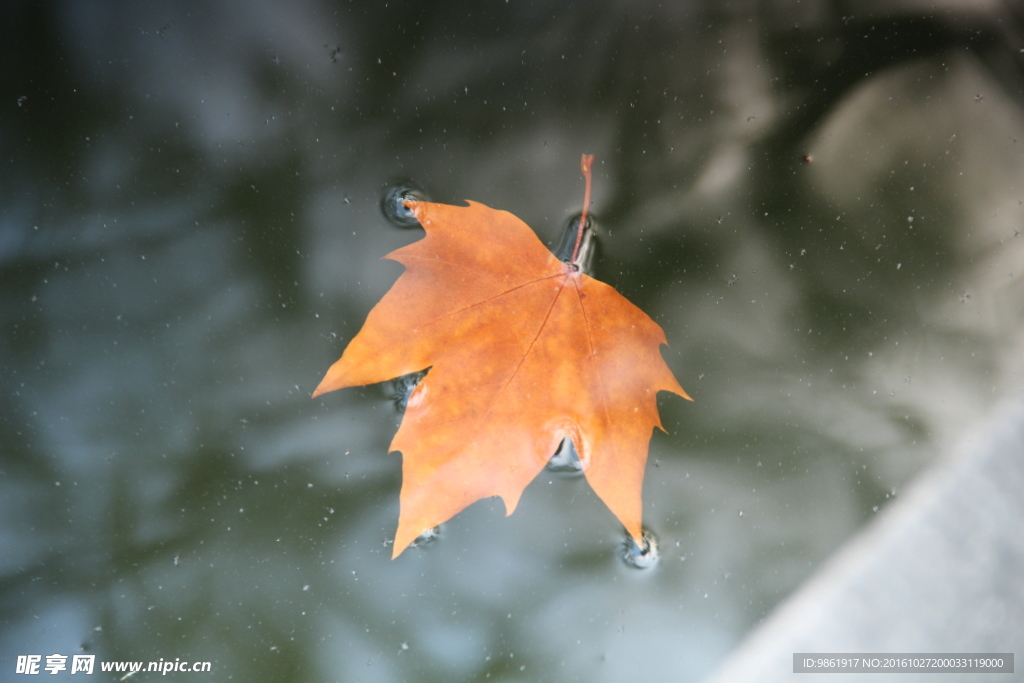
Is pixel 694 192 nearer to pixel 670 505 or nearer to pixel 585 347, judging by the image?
pixel 585 347

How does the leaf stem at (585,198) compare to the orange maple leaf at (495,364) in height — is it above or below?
above

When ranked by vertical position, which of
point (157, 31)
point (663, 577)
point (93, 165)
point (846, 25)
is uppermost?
point (846, 25)

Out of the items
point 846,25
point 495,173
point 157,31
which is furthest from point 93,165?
point 846,25

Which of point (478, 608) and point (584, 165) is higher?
point (584, 165)

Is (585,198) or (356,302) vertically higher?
(585,198)
